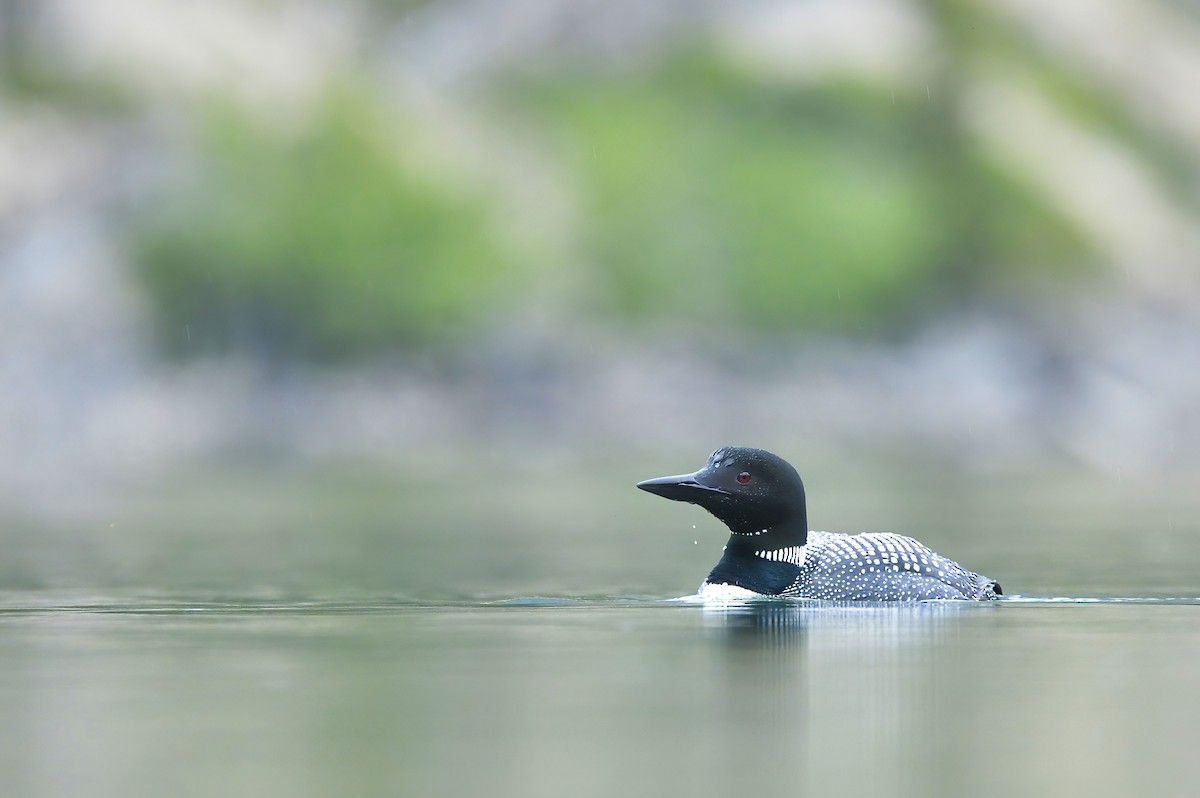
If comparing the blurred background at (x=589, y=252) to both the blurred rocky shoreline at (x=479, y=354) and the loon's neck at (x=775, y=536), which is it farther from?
the loon's neck at (x=775, y=536)

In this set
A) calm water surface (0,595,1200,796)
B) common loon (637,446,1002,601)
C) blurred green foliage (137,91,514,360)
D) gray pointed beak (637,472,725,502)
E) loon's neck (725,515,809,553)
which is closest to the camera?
calm water surface (0,595,1200,796)

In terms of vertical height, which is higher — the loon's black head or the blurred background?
the blurred background

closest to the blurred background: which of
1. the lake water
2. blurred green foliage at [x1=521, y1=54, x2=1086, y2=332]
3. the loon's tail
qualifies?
blurred green foliage at [x1=521, y1=54, x2=1086, y2=332]

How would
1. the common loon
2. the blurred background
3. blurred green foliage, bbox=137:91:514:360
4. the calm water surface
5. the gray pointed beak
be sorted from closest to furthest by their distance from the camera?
the calm water surface
the common loon
the gray pointed beak
the blurred background
blurred green foliage, bbox=137:91:514:360

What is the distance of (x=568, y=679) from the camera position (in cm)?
986

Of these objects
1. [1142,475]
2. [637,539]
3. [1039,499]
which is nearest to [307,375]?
[1142,475]

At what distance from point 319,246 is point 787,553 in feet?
206

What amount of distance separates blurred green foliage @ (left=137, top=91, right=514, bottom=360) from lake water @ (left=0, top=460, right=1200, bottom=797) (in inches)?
1894

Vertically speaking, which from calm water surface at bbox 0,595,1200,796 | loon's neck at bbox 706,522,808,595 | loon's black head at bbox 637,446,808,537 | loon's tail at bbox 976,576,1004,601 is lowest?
calm water surface at bbox 0,595,1200,796

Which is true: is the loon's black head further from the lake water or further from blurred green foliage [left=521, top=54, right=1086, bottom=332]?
blurred green foliage [left=521, top=54, right=1086, bottom=332]

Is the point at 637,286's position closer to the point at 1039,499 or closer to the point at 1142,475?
the point at 1142,475

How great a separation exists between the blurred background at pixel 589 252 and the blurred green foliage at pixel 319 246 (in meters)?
0.16

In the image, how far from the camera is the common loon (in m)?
13.5

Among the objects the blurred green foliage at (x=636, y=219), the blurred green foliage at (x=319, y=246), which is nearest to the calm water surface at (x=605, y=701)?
the blurred green foliage at (x=319, y=246)
